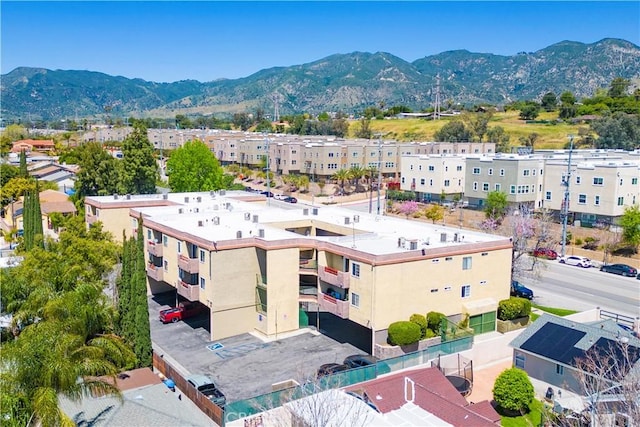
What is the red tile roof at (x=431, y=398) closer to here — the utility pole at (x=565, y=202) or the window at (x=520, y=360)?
the window at (x=520, y=360)

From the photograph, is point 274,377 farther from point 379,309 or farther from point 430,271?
point 430,271

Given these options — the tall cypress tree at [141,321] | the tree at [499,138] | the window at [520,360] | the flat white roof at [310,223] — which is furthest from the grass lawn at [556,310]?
the tree at [499,138]

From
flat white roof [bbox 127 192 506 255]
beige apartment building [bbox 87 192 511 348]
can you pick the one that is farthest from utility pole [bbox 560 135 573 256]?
beige apartment building [bbox 87 192 511 348]

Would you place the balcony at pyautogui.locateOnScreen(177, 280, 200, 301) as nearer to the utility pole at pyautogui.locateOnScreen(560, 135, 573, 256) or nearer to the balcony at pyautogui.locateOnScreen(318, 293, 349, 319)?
the balcony at pyautogui.locateOnScreen(318, 293, 349, 319)

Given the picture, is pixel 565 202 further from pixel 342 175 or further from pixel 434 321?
pixel 342 175

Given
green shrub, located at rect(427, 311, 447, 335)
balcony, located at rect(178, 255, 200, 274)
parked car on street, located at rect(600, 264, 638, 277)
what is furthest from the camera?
parked car on street, located at rect(600, 264, 638, 277)

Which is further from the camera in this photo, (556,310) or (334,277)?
(556,310)

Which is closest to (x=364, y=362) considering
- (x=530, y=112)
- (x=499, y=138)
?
(x=499, y=138)
